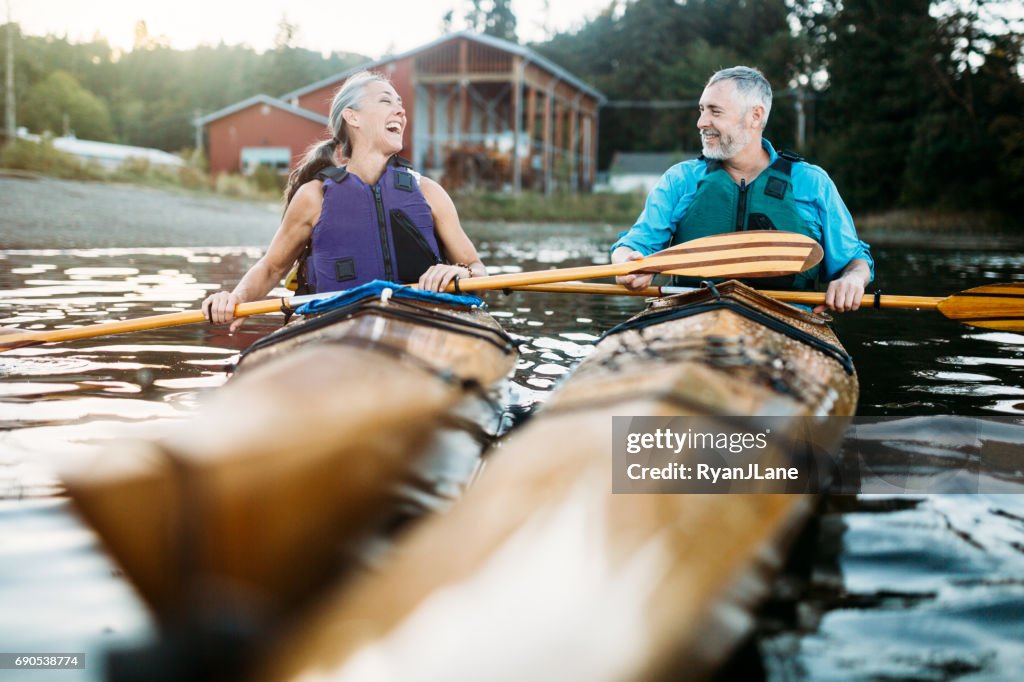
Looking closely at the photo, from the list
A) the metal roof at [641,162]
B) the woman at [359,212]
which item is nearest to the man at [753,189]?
the woman at [359,212]

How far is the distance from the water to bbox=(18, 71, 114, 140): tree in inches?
2061

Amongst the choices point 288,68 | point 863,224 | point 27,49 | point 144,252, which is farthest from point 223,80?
point 144,252

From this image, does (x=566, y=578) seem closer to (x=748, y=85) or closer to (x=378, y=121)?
(x=378, y=121)

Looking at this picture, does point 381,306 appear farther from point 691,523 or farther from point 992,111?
point 992,111

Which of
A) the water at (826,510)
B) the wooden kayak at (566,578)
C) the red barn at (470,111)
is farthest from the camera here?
the red barn at (470,111)

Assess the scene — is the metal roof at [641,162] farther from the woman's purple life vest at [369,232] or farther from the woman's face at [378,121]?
the woman's purple life vest at [369,232]

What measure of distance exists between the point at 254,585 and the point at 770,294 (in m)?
2.36

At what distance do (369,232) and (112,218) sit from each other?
34.7ft

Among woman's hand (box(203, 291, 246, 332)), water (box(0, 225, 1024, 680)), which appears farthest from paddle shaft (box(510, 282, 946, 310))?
woman's hand (box(203, 291, 246, 332))

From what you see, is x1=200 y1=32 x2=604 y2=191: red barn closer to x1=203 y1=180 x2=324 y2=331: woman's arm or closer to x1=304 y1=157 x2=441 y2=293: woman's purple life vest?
x1=203 y1=180 x2=324 y2=331: woman's arm

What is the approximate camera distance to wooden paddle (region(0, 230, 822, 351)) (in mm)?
3355

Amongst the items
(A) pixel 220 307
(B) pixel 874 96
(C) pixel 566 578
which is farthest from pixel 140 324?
(B) pixel 874 96

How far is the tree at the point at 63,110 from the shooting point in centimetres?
5266

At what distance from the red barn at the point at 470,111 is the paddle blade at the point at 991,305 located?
59.8ft
